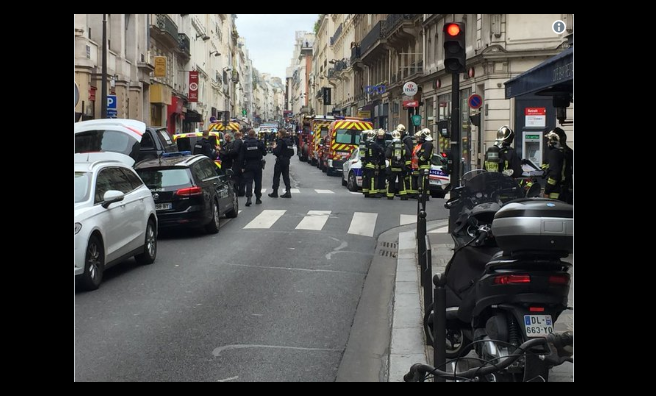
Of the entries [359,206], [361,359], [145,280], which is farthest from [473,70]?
[361,359]

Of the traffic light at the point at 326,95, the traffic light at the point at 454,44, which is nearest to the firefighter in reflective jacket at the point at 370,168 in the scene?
the traffic light at the point at 454,44

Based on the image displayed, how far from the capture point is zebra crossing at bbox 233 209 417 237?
53.7ft

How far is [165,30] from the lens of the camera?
47875 millimetres

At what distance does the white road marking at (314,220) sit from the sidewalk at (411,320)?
3.14m

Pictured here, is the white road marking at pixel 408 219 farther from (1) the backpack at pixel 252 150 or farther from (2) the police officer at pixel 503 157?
(1) the backpack at pixel 252 150

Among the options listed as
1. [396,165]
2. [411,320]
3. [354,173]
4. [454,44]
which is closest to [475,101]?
[354,173]

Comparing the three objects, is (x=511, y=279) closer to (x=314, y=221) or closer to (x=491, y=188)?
(x=491, y=188)

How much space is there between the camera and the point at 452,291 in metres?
6.46

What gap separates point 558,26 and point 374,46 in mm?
25340

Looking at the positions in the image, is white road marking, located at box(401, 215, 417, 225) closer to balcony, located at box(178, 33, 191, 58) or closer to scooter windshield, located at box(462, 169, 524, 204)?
scooter windshield, located at box(462, 169, 524, 204)

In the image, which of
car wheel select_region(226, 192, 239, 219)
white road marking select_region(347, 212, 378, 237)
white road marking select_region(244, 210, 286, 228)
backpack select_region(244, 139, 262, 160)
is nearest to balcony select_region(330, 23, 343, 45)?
backpack select_region(244, 139, 262, 160)

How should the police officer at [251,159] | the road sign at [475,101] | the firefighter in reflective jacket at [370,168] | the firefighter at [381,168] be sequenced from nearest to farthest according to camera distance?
the police officer at [251,159]
the firefighter in reflective jacket at [370,168]
the firefighter at [381,168]
the road sign at [475,101]

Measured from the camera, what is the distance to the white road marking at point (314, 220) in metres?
16.5

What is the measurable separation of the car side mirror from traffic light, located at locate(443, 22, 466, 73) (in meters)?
4.42
